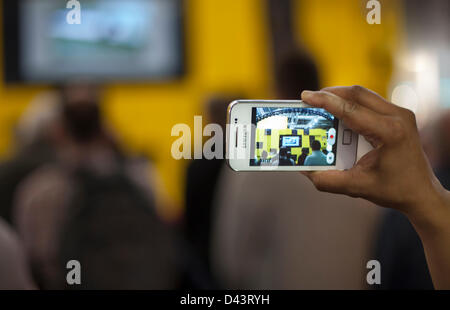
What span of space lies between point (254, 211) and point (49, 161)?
2.74 feet

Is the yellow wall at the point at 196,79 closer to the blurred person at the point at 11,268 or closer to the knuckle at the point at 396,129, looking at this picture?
the blurred person at the point at 11,268

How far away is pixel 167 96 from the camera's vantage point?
14.9 ft

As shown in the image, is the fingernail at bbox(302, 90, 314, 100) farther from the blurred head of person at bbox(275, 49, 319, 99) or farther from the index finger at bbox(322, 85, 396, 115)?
the blurred head of person at bbox(275, 49, 319, 99)

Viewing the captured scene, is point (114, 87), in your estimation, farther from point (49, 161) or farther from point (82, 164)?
point (82, 164)

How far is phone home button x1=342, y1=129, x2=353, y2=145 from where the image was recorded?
533 mm

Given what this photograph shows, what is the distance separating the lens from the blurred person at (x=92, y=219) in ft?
3.49

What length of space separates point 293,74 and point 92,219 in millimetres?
498

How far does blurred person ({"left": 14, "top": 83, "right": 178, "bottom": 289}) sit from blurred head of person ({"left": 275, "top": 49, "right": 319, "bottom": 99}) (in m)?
0.43

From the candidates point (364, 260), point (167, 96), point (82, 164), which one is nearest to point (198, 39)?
point (167, 96)

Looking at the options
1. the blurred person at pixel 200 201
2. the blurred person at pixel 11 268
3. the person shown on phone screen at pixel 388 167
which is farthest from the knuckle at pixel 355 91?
the blurred person at pixel 200 201

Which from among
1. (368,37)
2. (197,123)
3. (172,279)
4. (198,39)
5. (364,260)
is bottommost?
(172,279)

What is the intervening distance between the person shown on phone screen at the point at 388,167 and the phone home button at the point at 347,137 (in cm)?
2
